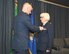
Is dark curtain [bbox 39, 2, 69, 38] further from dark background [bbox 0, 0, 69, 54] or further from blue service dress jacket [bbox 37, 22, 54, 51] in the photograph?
blue service dress jacket [bbox 37, 22, 54, 51]

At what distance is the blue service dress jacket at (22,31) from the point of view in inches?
114

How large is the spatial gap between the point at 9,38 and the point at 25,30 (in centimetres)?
282

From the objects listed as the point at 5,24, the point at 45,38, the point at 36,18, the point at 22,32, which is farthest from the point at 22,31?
the point at 36,18

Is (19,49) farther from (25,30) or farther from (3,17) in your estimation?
(3,17)

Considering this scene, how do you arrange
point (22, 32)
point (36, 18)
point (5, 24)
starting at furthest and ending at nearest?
point (36, 18) → point (5, 24) → point (22, 32)

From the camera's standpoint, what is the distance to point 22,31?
2928 mm

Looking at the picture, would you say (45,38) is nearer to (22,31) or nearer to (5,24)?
(22,31)

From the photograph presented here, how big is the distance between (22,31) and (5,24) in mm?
2753

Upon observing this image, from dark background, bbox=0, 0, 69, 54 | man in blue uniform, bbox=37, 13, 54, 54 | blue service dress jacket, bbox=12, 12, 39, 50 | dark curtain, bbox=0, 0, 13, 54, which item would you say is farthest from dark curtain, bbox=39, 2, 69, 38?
blue service dress jacket, bbox=12, 12, 39, 50

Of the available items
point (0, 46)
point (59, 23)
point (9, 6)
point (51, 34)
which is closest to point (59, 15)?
point (59, 23)

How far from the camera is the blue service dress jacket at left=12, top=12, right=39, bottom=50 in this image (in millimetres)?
2902

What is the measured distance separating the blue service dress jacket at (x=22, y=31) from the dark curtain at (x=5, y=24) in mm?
2601

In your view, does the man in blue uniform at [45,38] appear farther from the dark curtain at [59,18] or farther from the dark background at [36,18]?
the dark curtain at [59,18]

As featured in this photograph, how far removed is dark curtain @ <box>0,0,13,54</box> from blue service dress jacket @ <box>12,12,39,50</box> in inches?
102
